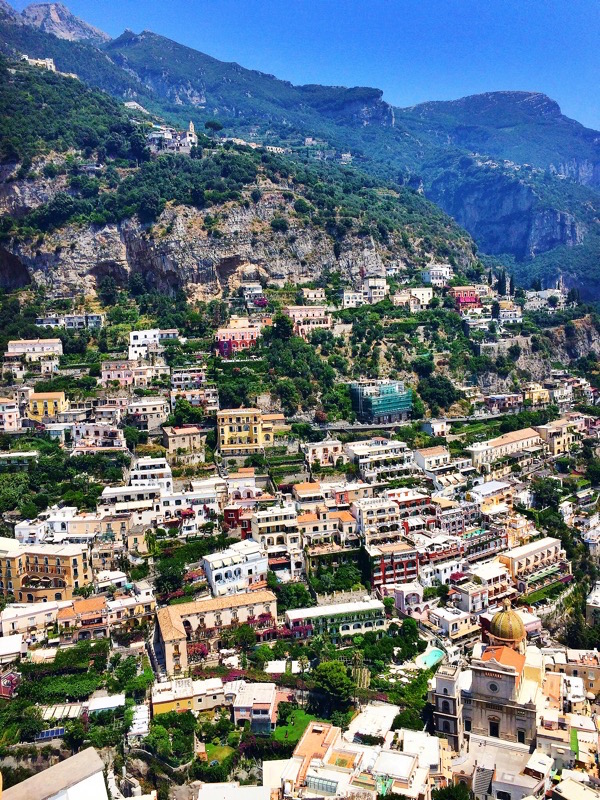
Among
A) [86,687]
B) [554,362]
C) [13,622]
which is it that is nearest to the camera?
[86,687]

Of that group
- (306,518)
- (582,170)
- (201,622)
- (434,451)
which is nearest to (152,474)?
(306,518)

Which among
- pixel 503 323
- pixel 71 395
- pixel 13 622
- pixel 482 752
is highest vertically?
pixel 503 323

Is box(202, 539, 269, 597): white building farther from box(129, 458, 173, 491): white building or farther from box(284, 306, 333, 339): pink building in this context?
box(284, 306, 333, 339): pink building

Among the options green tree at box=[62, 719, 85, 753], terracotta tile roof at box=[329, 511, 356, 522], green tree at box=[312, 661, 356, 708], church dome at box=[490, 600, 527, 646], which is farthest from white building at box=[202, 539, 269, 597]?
church dome at box=[490, 600, 527, 646]

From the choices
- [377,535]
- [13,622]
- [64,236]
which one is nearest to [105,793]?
[13,622]

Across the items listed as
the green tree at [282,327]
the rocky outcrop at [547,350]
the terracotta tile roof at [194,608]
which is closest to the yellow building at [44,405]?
the green tree at [282,327]

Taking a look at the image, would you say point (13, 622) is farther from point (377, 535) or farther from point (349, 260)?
point (349, 260)

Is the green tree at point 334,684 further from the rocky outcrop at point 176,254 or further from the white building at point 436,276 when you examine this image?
the white building at point 436,276
